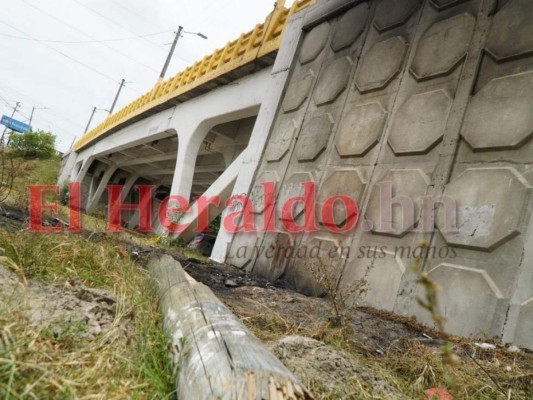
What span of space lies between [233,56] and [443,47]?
519 centimetres

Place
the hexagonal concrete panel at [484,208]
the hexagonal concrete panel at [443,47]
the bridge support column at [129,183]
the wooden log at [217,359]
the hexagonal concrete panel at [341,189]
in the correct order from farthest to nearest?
the bridge support column at [129,183] < the hexagonal concrete panel at [341,189] < the hexagonal concrete panel at [443,47] < the hexagonal concrete panel at [484,208] < the wooden log at [217,359]

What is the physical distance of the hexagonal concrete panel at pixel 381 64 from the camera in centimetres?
447

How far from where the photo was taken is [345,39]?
543 centimetres

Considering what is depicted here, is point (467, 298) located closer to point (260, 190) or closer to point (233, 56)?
point (260, 190)

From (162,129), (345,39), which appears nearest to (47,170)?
(162,129)

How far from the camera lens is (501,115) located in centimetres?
324

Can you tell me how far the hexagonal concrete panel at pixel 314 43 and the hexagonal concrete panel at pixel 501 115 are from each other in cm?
303

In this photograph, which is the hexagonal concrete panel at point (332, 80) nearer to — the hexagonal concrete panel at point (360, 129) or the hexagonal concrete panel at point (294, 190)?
the hexagonal concrete panel at point (360, 129)

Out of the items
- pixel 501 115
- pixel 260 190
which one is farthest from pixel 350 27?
pixel 501 115

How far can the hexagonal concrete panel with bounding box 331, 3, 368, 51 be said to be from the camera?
5254 millimetres

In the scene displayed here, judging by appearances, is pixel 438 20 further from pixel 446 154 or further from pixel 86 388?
pixel 86 388

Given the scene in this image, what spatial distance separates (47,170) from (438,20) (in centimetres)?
2856

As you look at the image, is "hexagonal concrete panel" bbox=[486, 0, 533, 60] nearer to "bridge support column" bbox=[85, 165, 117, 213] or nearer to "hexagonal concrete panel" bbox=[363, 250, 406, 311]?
"hexagonal concrete panel" bbox=[363, 250, 406, 311]

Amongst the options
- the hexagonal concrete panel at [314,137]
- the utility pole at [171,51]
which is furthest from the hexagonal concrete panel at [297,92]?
the utility pole at [171,51]
